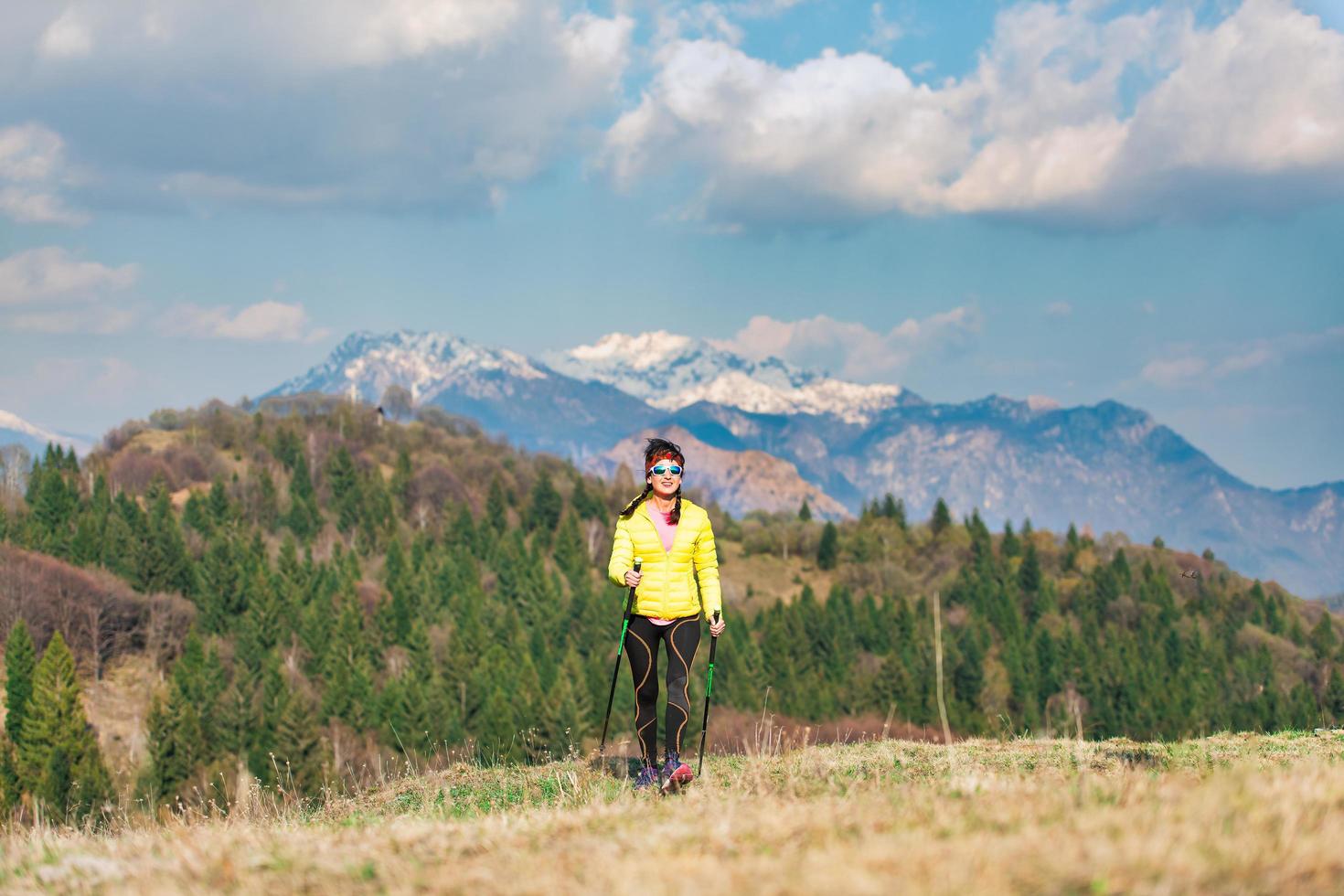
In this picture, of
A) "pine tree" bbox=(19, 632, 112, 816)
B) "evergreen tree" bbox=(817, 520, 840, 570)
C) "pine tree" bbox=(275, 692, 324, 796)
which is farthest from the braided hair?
"evergreen tree" bbox=(817, 520, 840, 570)

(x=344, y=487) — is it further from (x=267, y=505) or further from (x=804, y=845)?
(x=804, y=845)

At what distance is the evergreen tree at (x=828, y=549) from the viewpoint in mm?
196750

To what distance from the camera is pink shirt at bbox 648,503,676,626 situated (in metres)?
10.4

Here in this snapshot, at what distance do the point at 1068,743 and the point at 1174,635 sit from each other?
142317 mm

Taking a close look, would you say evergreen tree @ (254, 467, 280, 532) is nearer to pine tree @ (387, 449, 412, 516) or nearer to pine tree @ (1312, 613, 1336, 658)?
pine tree @ (387, 449, 412, 516)

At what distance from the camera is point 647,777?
1036 centimetres

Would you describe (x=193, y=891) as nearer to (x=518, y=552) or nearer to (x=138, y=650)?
(x=138, y=650)

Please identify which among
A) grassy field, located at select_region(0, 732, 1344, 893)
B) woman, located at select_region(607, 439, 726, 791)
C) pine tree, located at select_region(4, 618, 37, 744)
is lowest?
pine tree, located at select_region(4, 618, 37, 744)

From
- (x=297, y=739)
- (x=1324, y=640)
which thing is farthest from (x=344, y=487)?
(x=1324, y=640)

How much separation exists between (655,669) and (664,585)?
2.89ft

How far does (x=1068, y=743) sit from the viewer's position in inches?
531

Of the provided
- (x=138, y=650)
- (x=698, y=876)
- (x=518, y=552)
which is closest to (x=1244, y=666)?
(x=518, y=552)

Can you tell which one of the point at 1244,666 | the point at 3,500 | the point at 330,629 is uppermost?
the point at 3,500

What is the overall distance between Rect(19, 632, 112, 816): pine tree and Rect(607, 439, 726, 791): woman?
212 ft
